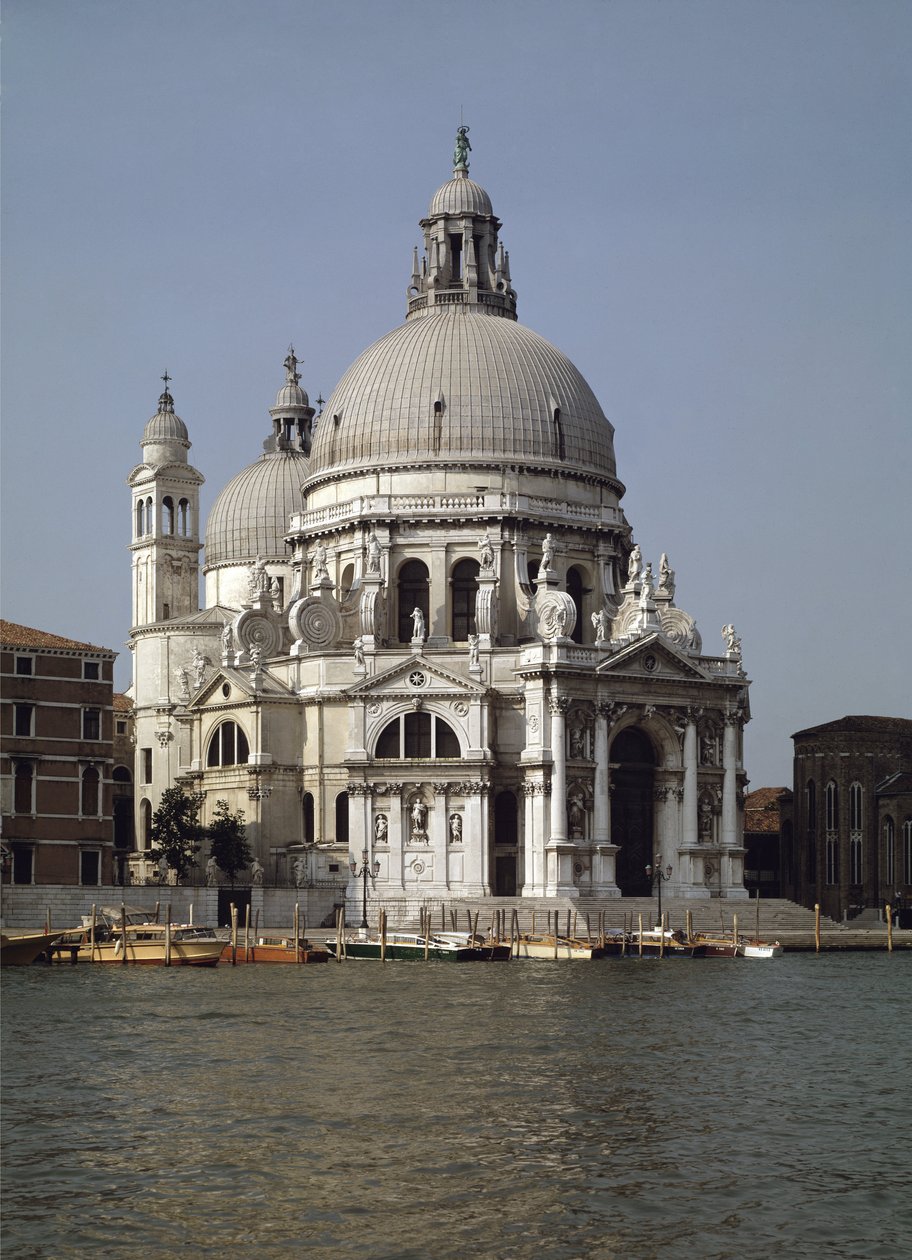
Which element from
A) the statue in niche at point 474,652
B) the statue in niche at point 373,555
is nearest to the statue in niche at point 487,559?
Answer: the statue in niche at point 474,652

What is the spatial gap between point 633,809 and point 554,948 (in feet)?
44.0

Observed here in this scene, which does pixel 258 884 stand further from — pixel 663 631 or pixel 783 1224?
pixel 783 1224

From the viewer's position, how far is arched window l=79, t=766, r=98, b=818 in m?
63.2

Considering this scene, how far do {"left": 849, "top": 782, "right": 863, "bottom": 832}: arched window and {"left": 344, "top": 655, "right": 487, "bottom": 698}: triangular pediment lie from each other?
18948 mm

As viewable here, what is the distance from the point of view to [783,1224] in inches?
928

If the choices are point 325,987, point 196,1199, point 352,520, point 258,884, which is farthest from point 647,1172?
point 352,520

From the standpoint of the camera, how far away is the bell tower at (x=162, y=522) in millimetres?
84938

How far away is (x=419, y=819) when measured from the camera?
6894 cm

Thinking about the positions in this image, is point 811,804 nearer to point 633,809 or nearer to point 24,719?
point 633,809

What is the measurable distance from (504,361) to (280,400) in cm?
1717

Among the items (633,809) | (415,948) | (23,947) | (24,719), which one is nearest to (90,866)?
(24,719)

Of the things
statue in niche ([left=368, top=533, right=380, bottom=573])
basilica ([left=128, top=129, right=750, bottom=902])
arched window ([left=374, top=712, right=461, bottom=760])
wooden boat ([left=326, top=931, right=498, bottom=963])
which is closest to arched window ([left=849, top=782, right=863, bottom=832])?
basilica ([left=128, top=129, right=750, bottom=902])

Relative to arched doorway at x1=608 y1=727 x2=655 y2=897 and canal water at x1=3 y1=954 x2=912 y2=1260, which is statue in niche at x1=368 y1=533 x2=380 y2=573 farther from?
canal water at x1=3 y1=954 x2=912 y2=1260

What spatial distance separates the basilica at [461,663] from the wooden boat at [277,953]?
10659mm
